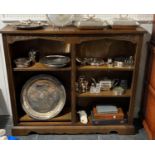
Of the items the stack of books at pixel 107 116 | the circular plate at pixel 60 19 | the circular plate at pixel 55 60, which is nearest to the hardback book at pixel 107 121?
the stack of books at pixel 107 116

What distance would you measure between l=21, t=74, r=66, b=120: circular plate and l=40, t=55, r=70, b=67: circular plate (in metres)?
0.18

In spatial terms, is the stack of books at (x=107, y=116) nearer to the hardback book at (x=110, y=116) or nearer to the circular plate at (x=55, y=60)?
the hardback book at (x=110, y=116)

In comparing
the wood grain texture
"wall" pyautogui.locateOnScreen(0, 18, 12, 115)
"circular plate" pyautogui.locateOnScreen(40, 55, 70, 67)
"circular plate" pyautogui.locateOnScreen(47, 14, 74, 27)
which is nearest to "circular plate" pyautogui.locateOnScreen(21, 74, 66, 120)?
the wood grain texture

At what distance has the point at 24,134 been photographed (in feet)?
6.38

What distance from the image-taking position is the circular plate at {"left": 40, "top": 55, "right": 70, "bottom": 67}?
5.63ft

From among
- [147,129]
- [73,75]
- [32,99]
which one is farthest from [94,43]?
[147,129]

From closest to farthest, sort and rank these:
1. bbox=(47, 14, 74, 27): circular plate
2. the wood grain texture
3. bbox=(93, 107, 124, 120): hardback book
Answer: bbox=(47, 14, 74, 27): circular plate → the wood grain texture → bbox=(93, 107, 124, 120): hardback book

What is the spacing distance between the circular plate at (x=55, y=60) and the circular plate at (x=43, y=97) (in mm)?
177

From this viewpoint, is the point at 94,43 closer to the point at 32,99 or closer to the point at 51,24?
the point at 51,24

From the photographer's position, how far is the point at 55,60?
1.80 m

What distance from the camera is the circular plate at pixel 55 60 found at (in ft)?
5.63

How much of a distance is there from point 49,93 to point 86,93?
357 mm

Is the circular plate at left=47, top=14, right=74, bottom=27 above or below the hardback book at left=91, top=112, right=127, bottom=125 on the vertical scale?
above

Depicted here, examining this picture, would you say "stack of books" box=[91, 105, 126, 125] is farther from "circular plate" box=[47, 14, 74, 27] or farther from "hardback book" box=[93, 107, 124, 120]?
"circular plate" box=[47, 14, 74, 27]
